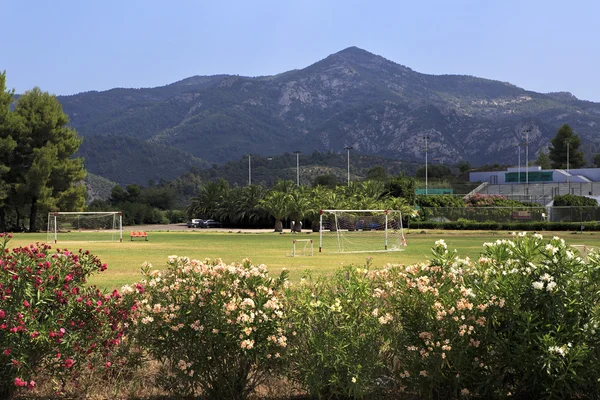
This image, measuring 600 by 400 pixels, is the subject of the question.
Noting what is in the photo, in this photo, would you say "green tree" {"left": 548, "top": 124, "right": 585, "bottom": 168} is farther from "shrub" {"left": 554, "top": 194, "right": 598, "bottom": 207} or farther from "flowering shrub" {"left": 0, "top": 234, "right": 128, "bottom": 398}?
"flowering shrub" {"left": 0, "top": 234, "right": 128, "bottom": 398}

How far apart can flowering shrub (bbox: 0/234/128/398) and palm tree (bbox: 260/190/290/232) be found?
67.6 meters

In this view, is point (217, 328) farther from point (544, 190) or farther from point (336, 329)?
point (544, 190)

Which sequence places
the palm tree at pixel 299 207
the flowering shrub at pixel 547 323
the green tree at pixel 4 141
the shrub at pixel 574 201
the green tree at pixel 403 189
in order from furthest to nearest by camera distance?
1. the shrub at pixel 574 201
2. the green tree at pixel 403 189
3. the palm tree at pixel 299 207
4. the green tree at pixel 4 141
5. the flowering shrub at pixel 547 323

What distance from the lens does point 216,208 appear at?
93.1 metres

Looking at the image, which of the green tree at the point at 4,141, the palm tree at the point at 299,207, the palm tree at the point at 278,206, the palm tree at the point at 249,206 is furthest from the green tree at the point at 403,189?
the green tree at the point at 4,141

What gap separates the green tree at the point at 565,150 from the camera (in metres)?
165

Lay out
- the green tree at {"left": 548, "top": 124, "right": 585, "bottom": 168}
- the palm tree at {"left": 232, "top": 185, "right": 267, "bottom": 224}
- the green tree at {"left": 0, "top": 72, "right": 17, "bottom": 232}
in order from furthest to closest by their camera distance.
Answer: the green tree at {"left": 548, "top": 124, "right": 585, "bottom": 168} → the palm tree at {"left": 232, "top": 185, "right": 267, "bottom": 224} → the green tree at {"left": 0, "top": 72, "right": 17, "bottom": 232}

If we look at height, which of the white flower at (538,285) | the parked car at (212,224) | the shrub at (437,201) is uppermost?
the shrub at (437,201)

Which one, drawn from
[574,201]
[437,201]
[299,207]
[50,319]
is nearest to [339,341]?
[50,319]

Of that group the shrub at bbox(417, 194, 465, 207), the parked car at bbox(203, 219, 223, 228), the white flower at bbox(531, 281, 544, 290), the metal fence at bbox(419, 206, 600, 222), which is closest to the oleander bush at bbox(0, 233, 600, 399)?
the white flower at bbox(531, 281, 544, 290)

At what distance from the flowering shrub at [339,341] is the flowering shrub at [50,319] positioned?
2106mm

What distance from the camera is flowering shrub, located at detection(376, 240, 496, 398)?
21.0ft

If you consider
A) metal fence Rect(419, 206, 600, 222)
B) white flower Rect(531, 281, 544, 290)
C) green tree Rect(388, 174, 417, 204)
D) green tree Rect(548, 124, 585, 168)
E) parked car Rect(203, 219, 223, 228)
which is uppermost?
green tree Rect(548, 124, 585, 168)

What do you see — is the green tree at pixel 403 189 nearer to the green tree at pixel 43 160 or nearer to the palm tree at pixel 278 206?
the palm tree at pixel 278 206
